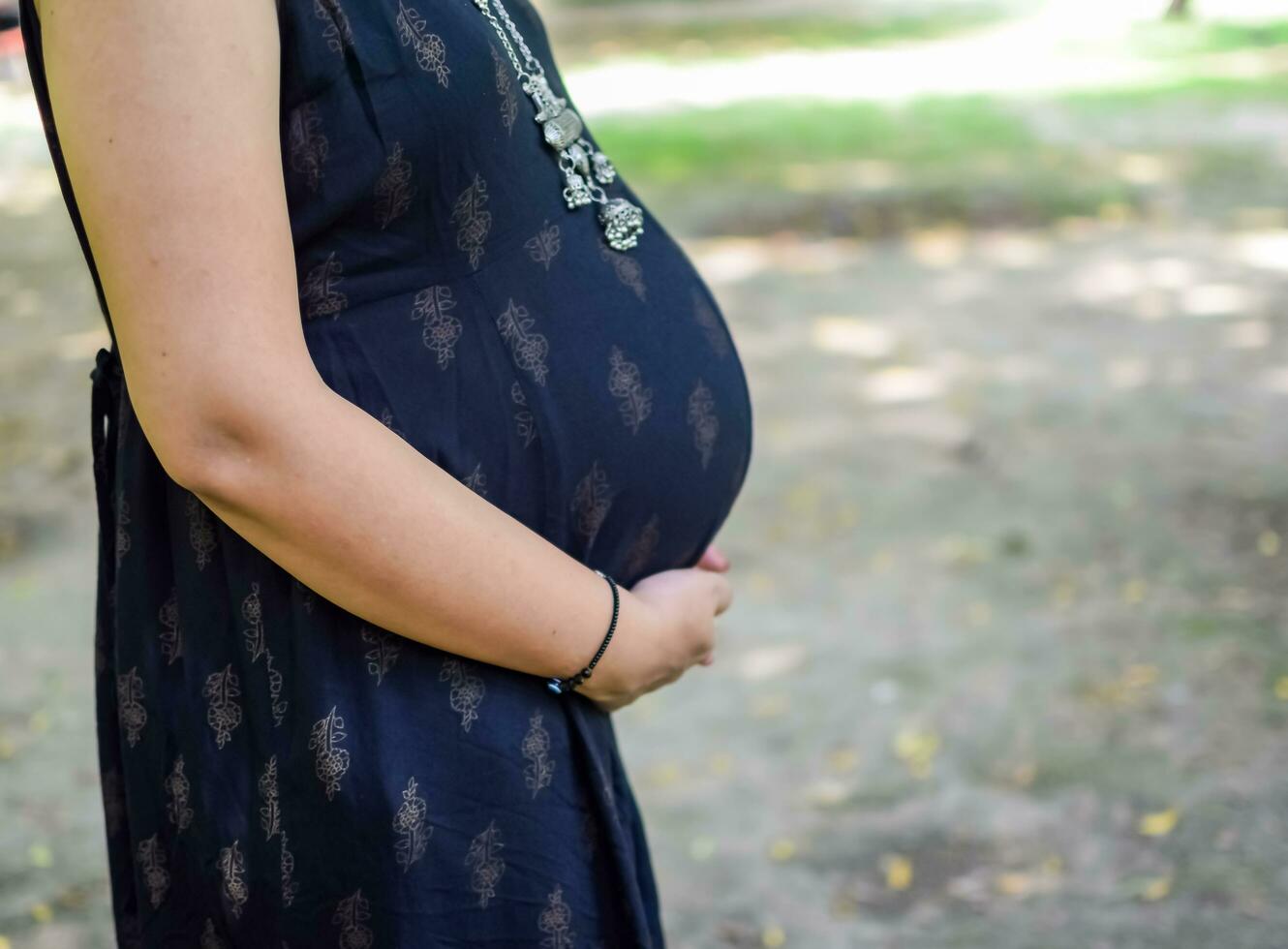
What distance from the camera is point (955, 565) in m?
4.41

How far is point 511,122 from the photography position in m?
1.19

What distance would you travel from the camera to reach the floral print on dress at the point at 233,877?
1.22 meters

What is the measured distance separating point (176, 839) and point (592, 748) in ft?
1.25

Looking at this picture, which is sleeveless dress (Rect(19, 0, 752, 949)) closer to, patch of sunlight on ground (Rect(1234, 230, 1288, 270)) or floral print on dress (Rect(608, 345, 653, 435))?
floral print on dress (Rect(608, 345, 653, 435))

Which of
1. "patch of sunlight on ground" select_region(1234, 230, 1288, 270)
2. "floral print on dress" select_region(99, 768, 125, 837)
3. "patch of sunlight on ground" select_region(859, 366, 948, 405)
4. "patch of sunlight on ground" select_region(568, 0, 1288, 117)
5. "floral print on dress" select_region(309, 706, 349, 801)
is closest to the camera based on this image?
"floral print on dress" select_region(309, 706, 349, 801)

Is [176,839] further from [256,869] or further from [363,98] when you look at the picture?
[363,98]

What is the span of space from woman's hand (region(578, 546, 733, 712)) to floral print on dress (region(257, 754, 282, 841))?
0.27 m

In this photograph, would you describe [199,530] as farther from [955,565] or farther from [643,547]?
[955,565]

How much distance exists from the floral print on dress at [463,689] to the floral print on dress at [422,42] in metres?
0.47

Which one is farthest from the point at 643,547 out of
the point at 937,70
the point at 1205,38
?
the point at 937,70

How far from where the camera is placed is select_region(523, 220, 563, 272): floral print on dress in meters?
1.25

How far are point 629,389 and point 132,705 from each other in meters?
0.53

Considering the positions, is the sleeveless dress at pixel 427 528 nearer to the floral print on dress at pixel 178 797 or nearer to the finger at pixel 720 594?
the floral print on dress at pixel 178 797

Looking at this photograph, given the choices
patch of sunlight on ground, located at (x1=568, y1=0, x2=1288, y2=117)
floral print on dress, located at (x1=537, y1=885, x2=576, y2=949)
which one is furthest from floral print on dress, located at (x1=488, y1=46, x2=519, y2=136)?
patch of sunlight on ground, located at (x1=568, y1=0, x2=1288, y2=117)
